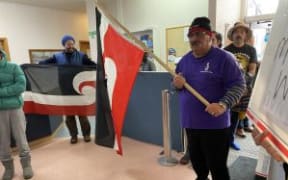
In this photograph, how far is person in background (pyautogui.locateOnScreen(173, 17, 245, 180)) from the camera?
4.47ft

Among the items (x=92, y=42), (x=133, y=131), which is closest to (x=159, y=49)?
(x=92, y=42)

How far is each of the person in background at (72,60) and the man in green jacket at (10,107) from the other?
856mm

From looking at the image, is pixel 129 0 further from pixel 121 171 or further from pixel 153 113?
pixel 121 171

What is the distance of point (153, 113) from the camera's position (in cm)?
282

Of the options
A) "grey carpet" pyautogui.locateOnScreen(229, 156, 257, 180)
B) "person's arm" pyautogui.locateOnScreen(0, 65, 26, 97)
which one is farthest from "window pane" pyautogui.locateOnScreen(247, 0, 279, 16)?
"person's arm" pyautogui.locateOnScreen(0, 65, 26, 97)

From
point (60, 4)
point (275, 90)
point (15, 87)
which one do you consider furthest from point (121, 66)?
point (60, 4)

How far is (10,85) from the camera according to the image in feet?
6.69

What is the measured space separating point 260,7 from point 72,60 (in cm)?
342

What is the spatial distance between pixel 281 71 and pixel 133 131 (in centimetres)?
256

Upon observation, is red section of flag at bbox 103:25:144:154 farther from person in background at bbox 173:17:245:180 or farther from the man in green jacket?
the man in green jacket

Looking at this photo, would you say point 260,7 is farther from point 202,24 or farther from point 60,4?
point 60,4

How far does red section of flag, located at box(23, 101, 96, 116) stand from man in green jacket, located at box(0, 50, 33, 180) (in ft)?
2.60

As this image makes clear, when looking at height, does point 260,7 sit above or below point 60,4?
below

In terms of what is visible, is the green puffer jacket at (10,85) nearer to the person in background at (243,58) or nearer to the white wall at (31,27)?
the person in background at (243,58)
